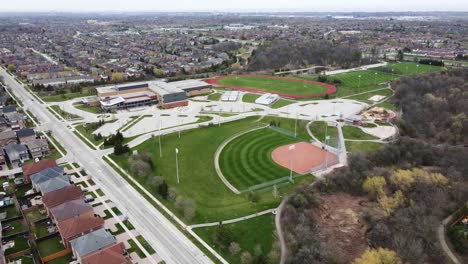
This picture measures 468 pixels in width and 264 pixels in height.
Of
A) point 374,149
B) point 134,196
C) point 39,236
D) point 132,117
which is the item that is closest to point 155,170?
point 134,196

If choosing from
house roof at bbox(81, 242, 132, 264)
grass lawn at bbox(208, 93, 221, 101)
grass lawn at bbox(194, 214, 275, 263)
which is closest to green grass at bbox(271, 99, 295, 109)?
grass lawn at bbox(208, 93, 221, 101)

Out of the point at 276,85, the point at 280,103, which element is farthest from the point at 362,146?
the point at 276,85

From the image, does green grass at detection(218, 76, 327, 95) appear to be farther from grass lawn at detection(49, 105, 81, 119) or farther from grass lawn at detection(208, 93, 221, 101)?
grass lawn at detection(49, 105, 81, 119)

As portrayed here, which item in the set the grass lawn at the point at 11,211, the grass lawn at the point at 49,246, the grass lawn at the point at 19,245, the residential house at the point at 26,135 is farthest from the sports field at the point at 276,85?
the grass lawn at the point at 19,245

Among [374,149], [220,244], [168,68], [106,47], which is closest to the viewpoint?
[220,244]

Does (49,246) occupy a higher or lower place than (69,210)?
lower

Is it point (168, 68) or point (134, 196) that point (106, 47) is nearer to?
point (168, 68)

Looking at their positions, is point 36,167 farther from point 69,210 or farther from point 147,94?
point 147,94
